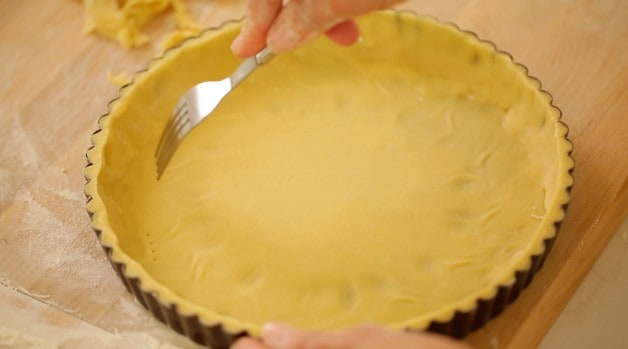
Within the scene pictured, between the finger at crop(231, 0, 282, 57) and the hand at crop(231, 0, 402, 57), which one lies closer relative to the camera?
the hand at crop(231, 0, 402, 57)

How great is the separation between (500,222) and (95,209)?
575mm

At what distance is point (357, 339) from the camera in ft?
3.00

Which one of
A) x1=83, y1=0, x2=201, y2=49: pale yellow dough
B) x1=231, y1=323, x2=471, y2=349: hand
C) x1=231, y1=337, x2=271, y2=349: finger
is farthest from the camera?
x1=83, y1=0, x2=201, y2=49: pale yellow dough

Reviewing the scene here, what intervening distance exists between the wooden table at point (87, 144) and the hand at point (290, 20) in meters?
0.41

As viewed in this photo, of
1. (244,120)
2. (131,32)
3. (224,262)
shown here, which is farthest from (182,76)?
(224,262)

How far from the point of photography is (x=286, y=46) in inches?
44.8

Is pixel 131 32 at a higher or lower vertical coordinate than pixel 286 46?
lower

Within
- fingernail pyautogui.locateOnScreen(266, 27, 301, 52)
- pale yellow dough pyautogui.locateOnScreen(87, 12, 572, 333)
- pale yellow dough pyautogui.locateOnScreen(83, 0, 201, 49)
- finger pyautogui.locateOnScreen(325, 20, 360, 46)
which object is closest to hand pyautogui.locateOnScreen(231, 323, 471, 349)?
pale yellow dough pyautogui.locateOnScreen(87, 12, 572, 333)

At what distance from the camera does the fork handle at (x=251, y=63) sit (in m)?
1.22

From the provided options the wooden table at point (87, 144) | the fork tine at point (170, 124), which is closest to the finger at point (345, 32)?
the fork tine at point (170, 124)

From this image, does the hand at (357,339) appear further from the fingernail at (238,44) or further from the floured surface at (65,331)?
the fingernail at (238,44)

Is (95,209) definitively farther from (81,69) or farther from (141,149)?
(81,69)

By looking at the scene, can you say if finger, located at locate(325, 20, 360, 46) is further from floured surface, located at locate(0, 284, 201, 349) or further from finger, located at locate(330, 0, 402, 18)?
floured surface, located at locate(0, 284, 201, 349)

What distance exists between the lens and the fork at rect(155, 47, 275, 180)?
49.8 inches
